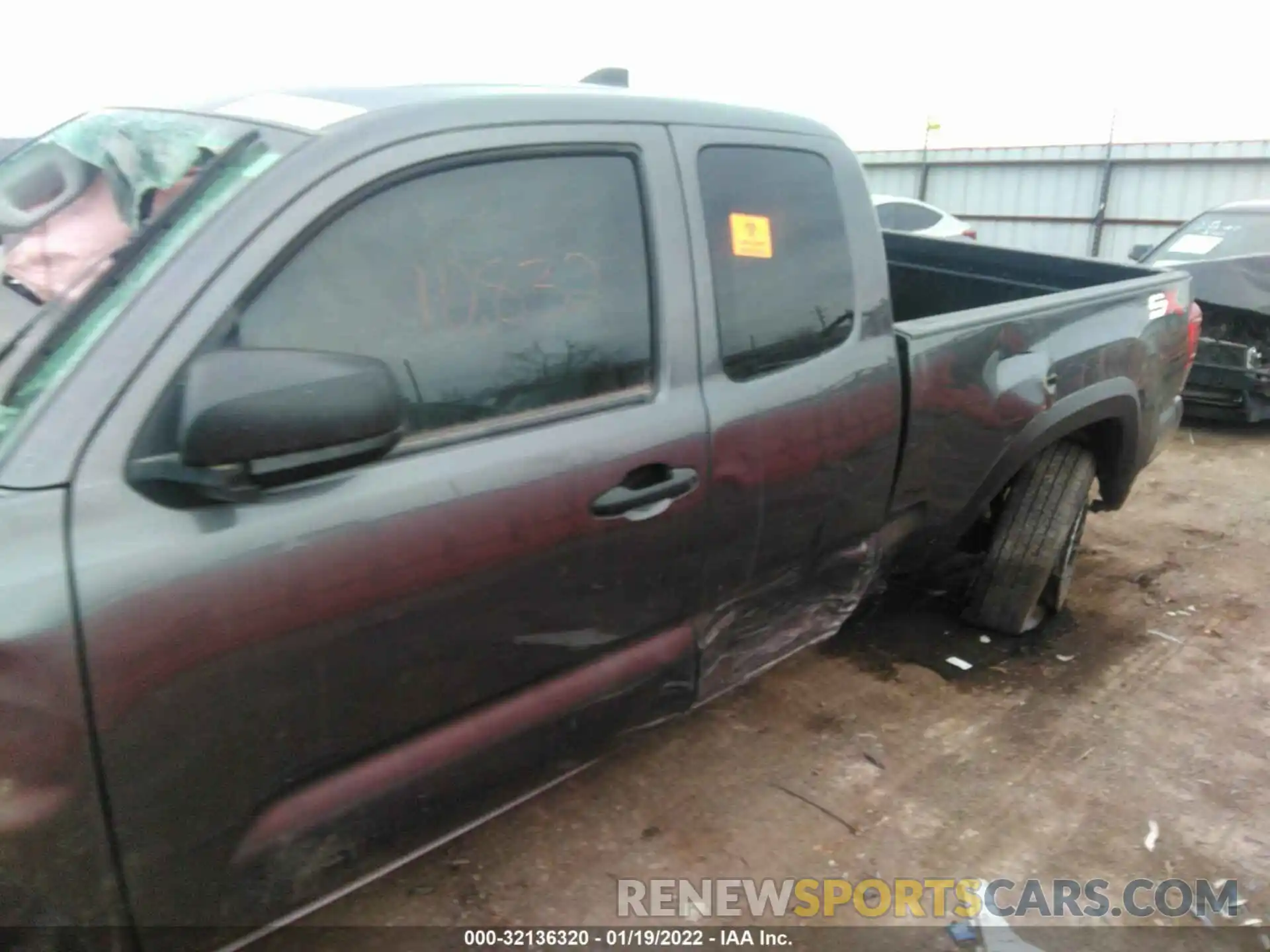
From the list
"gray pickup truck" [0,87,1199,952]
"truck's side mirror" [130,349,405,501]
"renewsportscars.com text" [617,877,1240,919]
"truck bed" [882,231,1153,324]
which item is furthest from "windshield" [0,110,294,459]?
"truck bed" [882,231,1153,324]

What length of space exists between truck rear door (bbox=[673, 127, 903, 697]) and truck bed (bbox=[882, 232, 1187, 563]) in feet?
0.52

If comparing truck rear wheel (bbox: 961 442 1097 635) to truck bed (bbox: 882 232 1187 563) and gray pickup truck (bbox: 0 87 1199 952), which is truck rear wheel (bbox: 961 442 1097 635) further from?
gray pickup truck (bbox: 0 87 1199 952)

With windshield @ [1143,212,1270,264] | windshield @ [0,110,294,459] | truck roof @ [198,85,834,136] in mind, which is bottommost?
windshield @ [1143,212,1270,264]

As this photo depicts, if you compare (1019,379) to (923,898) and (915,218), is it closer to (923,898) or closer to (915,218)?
(923,898)

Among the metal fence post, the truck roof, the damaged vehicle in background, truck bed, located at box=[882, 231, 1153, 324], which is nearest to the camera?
the truck roof

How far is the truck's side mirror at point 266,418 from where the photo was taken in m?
1.50

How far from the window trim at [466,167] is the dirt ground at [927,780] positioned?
921 millimetres

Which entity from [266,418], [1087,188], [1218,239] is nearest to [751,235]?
[266,418]

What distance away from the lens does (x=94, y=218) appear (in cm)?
188

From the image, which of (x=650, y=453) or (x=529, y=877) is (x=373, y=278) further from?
(x=529, y=877)

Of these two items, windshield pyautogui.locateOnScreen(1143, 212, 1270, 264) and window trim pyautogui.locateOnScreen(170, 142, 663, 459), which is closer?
window trim pyautogui.locateOnScreen(170, 142, 663, 459)

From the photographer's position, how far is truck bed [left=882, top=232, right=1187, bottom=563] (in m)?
3.00

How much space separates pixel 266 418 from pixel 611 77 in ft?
5.61

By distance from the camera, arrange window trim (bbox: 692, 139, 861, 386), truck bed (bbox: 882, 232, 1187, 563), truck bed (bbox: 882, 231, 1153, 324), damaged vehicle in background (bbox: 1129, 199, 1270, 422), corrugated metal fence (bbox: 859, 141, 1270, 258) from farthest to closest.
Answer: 1. corrugated metal fence (bbox: 859, 141, 1270, 258)
2. damaged vehicle in background (bbox: 1129, 199, 1270, 422)
3. truck bed (bbox: 882, 231, 1153, 324)
4. truck bed (bbox: 882, 232, 1187, 563)
5. window trim (bbox: 692, 139, 861, 386)
